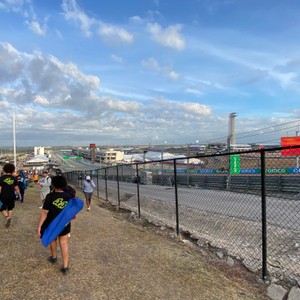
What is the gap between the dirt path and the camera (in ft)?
15.0

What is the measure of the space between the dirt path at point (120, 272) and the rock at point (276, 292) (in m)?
0.13

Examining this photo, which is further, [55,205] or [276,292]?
[55,205]

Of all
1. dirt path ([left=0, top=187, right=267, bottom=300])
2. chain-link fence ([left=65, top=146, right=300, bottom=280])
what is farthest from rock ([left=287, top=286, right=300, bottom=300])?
chain-link fence ([left=65, top=146, right=300, bottom=280])

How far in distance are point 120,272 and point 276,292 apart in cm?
220

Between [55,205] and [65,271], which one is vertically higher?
[55,205]

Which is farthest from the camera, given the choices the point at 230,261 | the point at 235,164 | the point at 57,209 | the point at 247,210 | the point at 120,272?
the point at 247,210

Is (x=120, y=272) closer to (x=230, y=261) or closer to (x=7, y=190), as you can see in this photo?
(x=230, y=261)

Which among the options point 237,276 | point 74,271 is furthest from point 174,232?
point 74,271

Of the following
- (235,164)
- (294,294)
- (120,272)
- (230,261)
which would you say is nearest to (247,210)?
(235,164)

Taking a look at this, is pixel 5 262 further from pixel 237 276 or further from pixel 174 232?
pixel 174 232

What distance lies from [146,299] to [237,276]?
1.81 metres

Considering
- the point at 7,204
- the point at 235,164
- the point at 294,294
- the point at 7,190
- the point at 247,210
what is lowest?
the point at 247,210

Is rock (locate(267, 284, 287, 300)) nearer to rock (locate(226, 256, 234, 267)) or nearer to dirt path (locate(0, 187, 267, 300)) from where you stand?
dirt path (locate(0, 187, 267, 300))

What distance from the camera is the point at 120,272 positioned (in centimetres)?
536
